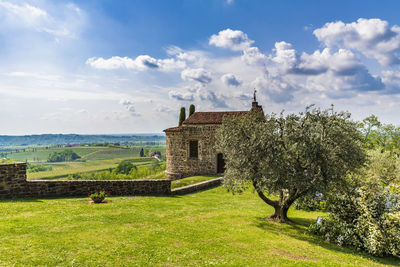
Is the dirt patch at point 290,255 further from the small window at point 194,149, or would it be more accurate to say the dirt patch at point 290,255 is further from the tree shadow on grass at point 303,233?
the small window at point 194,149

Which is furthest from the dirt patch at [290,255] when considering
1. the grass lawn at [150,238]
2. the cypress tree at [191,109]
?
the cypress tree at [191,109]

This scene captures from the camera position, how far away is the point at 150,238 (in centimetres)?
997

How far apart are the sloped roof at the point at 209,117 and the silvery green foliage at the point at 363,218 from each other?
71.8 feet

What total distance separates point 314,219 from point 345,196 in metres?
3.37

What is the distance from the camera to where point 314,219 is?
1489 cm

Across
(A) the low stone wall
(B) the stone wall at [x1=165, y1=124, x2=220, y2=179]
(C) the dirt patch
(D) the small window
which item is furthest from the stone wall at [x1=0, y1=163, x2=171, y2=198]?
(D) the small window

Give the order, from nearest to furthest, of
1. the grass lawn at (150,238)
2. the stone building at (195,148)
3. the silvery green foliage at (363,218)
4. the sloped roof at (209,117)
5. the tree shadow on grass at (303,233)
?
the grass lawn at (150,238), the tree shadow on grass at (303,233), the silvery green foliage at (363,218), the stone building at (195,148), the sloped roof at (209,117)

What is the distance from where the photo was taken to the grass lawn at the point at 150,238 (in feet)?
27.0

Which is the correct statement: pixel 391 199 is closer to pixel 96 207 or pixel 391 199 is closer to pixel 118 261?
pixel 118 261

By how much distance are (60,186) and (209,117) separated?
22.0 metres

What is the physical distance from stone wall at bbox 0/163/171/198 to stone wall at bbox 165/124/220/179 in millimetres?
14296

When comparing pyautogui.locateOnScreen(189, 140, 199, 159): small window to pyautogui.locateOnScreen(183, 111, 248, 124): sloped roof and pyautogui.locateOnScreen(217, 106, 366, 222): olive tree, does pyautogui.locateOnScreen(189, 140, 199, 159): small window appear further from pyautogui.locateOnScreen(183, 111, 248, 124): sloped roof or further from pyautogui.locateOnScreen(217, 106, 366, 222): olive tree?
pyautogui.locateOnScreen(217, 106, 366, 222): olive tree

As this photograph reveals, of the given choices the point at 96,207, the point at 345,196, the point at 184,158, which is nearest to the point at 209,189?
the point at 184,158

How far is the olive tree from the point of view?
11250 millimetres
